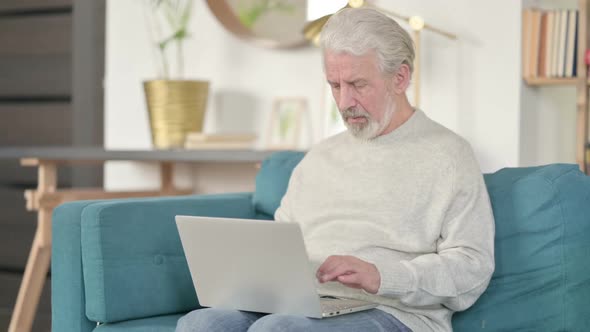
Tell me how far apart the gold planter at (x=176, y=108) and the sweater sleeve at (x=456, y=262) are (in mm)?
1619

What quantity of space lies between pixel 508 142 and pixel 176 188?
130 cm

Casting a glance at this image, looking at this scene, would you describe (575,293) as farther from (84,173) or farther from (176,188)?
(84,173)

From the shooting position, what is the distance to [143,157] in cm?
327

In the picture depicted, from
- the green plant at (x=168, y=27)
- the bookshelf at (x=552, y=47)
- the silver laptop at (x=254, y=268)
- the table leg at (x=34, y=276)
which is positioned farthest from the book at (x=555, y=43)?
the table leg at (x=34, y=276)

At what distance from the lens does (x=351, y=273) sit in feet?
5.68

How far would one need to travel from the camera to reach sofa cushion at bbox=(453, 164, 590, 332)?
198 centimetres

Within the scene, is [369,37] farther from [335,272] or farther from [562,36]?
[562,36]

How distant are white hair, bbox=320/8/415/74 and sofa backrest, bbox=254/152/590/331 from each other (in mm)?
374

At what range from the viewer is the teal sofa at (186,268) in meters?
2.00

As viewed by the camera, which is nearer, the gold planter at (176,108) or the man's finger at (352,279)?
the man's finger at (352,279)

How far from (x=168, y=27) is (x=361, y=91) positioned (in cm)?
179

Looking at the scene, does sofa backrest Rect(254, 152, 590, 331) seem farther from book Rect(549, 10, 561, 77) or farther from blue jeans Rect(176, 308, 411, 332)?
book Rect(549, 10, 561, 77)

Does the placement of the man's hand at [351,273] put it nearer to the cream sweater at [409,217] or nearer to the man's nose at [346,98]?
the cream sweater at [409,217]

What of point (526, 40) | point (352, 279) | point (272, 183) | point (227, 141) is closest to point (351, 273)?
point (352, 279)
